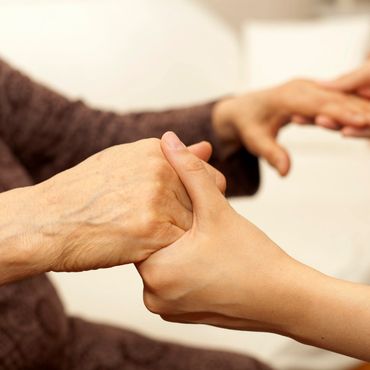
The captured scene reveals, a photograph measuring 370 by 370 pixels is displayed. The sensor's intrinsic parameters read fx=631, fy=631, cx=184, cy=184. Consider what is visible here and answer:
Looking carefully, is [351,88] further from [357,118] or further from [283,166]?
[283,166]

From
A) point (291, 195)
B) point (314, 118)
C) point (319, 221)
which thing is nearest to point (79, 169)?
point (314, 118)

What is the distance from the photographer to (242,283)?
2.14 ft

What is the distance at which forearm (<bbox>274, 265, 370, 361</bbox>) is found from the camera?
2.17 feet

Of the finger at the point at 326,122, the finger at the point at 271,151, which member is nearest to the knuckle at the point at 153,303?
the finger at the point at 271,151

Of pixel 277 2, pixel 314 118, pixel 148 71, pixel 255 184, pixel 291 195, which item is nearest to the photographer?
pixel 314 118

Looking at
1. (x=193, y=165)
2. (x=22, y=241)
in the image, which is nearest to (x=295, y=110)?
(x=193, y=165)

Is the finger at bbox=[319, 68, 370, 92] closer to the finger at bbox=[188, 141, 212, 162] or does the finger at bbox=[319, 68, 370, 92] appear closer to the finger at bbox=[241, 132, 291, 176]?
the finger at bbox=[241, 132, 291, 176]

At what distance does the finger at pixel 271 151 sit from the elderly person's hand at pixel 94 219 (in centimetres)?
43

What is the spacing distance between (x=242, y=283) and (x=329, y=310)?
97mm

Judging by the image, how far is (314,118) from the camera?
3.80ft

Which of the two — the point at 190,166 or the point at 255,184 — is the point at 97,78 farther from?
the point at 190,166

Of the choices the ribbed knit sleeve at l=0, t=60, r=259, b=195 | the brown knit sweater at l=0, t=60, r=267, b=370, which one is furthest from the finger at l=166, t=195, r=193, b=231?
the ribbed knit sleeve at l=0, t=60, r=259, b=195

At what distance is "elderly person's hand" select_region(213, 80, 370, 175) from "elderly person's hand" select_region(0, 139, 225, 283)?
47cm

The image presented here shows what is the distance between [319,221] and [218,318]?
918 mm
